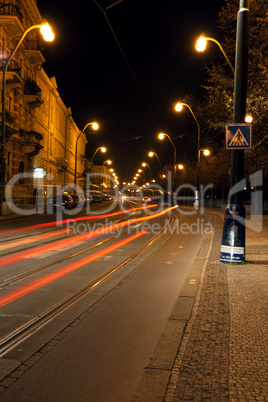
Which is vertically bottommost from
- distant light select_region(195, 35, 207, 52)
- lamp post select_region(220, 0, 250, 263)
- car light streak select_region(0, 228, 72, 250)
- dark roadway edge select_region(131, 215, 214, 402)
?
dark roadway edge select_region(131, 215, 214, 402)

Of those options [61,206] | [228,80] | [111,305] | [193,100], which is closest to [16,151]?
[61,206]

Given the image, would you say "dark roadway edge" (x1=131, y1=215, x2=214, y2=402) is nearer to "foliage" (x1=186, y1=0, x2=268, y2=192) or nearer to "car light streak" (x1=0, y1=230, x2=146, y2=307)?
"car light streak" (x1=0, y1=230, x2=146, y2=307)

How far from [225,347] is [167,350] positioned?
61cm

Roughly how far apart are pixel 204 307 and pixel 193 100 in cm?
1520

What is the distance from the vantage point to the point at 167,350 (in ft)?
14.8

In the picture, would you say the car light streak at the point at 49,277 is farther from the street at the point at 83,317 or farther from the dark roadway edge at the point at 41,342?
the dark roadway edge at the point at 41,342

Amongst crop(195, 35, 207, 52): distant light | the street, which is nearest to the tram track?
the street

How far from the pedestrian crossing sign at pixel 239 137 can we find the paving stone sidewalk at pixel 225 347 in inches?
126

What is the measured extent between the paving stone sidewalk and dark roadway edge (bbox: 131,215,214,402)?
2.9 inches

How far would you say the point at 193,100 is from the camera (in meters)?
19.8

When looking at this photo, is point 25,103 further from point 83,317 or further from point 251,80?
point 83,317

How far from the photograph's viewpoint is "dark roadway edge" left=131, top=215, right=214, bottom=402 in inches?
142

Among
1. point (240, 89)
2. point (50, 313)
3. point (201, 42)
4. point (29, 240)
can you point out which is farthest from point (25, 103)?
point (50, 313)

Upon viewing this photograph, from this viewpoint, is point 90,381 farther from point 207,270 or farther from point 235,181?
point 235,181
